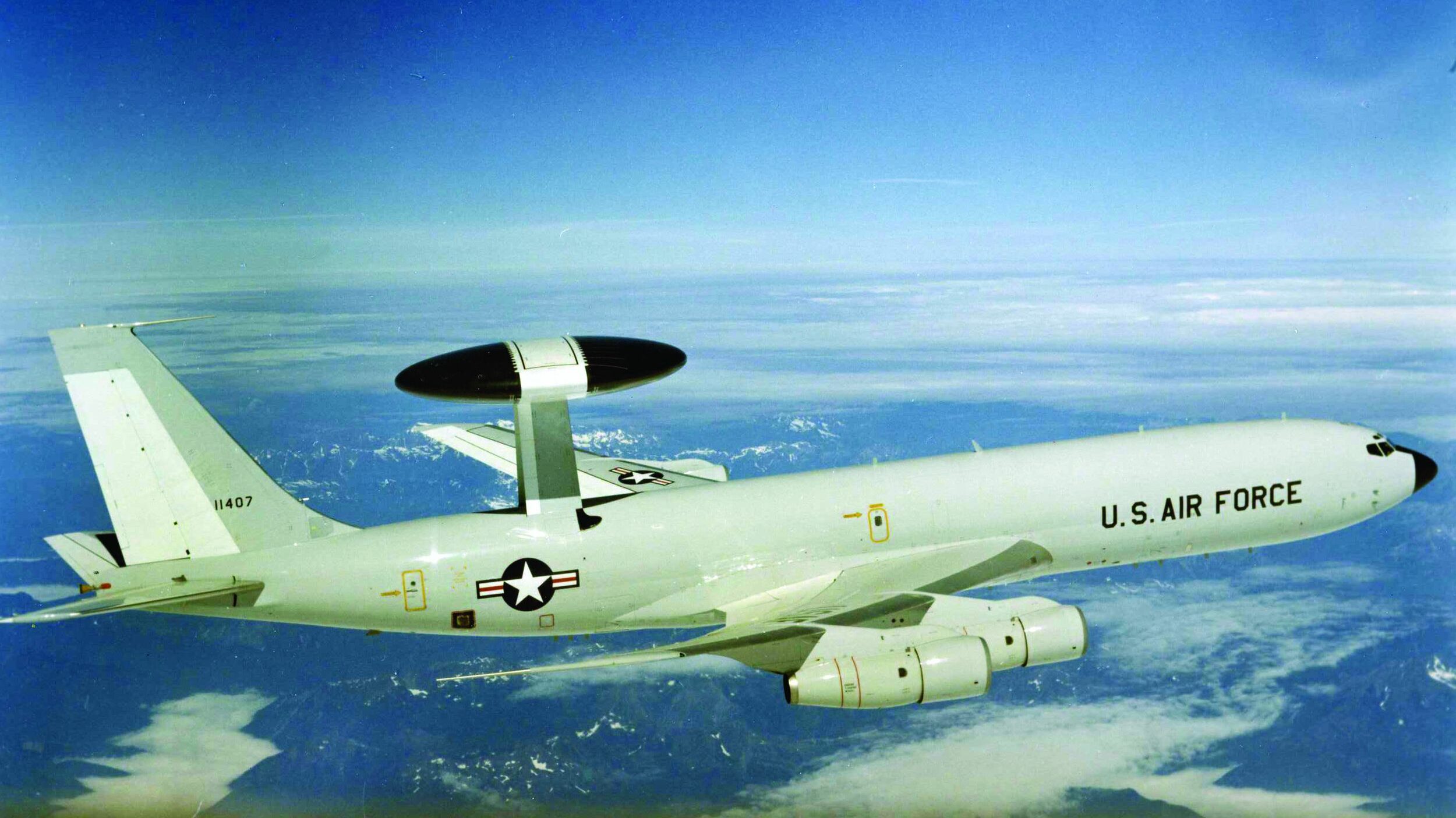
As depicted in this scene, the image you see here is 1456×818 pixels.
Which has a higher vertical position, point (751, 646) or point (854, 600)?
point (854, 600)

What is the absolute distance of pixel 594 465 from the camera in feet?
44.9

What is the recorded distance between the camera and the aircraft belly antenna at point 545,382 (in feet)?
30.9

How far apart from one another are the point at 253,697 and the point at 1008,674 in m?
17.5

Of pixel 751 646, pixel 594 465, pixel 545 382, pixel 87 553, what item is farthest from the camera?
pixel 594 465

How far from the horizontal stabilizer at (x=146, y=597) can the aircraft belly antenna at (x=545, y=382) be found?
9.42 feet

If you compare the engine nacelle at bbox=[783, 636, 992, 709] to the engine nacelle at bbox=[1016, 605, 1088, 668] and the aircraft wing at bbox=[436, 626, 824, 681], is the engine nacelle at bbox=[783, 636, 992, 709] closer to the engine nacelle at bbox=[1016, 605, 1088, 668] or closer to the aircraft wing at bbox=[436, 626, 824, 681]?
the aircraft wing at bbox=[436, 626, 824, 681]

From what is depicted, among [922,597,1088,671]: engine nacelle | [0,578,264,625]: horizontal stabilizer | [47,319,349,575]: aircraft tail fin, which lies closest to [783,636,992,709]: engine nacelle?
[922,597,1088,671]: engine nacelle

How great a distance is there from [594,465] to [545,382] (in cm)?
436

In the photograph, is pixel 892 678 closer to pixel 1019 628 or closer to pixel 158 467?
pixel 1019 628

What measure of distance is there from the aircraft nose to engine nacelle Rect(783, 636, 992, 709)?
730 cm

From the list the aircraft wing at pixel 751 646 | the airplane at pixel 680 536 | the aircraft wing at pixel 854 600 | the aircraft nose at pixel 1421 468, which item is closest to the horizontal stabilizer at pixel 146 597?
the airplane at pixel 680 536

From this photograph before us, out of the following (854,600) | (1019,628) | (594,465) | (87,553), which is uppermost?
(594,465)

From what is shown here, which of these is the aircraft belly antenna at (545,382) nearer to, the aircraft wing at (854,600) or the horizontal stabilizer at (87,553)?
the aircraft wing at (854,600)

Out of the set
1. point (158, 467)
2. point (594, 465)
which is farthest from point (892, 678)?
point (158, 467)
